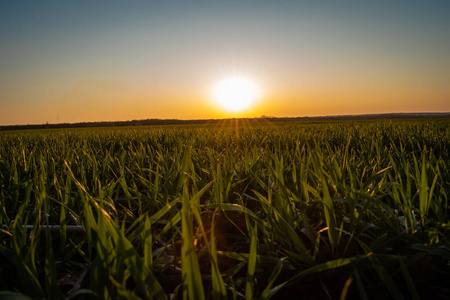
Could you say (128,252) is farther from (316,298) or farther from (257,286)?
(316,298)

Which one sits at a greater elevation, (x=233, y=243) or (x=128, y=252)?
(x=128, y=252)

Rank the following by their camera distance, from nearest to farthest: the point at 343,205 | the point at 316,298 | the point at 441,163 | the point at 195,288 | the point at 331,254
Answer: the point at 195,288, the point at 316,298, the point at 331,254, the point at 343,205, the point at 441,163

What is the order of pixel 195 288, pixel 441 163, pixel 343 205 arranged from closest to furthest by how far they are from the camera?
1. pixel 195 288
2. pixel 343 205
3. pixel 441 163

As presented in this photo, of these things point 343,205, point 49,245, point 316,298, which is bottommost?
point 316,298

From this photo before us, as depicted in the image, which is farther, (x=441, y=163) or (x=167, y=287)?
(x=441, y=163)

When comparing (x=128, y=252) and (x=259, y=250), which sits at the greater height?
(x=128, y=252)

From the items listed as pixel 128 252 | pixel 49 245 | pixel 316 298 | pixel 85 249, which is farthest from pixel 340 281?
pixel 85 249

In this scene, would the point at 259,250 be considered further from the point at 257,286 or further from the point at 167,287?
the point at 167,287

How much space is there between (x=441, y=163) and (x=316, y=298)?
58.2 inches

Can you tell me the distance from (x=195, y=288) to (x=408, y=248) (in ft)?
2.28

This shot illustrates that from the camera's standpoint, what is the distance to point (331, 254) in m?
0.88

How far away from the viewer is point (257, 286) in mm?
795

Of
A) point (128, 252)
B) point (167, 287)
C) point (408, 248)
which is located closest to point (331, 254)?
point (408, 248)

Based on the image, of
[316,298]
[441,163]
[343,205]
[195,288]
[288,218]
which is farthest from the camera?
[441,163]
